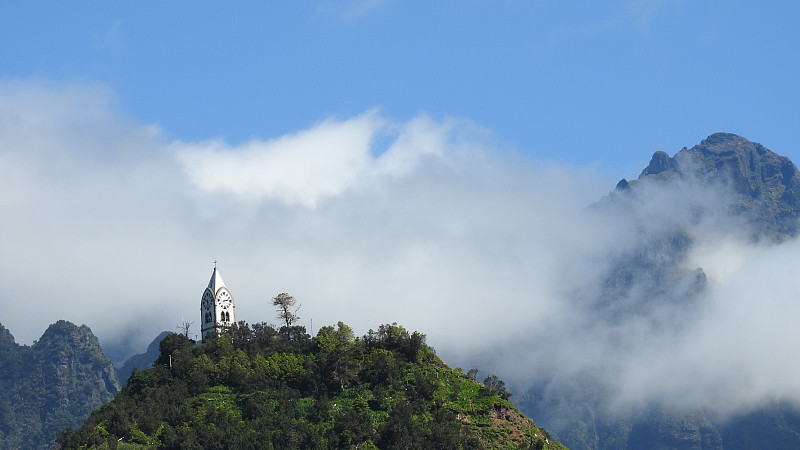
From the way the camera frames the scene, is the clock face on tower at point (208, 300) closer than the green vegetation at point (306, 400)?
No

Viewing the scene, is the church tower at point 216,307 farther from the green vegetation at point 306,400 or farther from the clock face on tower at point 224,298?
the green vegetation at point 306,400

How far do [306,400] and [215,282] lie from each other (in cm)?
2769

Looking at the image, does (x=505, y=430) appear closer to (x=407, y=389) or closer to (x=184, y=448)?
(x=407, y=389)

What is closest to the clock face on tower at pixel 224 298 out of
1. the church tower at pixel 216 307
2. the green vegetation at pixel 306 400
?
the church tower at pixel 216 307

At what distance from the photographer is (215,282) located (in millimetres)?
148750

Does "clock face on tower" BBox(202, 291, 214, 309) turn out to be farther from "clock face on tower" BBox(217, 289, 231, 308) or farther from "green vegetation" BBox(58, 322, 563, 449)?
"green vegetation" BBox(58, 322, 563, 449)

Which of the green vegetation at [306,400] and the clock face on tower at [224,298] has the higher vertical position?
the clock face on tower at [224,298]

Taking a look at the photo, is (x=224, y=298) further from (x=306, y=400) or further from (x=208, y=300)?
(x=306, y=400)

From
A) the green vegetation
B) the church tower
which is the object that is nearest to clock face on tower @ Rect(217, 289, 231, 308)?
the church tower

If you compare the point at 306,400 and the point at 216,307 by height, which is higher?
the point at 216,307

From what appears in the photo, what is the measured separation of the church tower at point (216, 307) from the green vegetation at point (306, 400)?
19.3 ft

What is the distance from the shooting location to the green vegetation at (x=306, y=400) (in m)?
117

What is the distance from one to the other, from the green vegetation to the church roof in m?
8.30

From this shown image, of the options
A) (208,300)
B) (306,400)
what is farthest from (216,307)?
(306,400)
